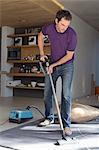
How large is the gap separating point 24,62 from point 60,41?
4259 millimetres

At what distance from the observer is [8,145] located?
231 centimetres

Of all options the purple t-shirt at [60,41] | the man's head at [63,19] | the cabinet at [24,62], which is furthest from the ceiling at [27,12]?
the man's head at [63,19]

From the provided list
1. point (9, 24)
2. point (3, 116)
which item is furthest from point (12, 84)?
point (3, 116)

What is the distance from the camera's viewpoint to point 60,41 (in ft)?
9.16

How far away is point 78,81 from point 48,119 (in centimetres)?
398

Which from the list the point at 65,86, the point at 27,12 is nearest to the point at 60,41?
the point at 65,86

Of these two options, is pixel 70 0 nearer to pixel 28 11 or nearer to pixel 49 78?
pixel 28 11

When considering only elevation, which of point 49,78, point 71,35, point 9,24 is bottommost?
point 49,78

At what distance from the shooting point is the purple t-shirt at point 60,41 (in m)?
2.71

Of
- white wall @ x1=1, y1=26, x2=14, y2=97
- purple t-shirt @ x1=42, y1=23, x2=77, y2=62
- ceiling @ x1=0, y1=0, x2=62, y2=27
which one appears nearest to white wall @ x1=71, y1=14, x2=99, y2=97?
ceiling @ x1=0, y1=0, x2=62, y2=27

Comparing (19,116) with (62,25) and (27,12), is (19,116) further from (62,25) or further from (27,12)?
(27,12)

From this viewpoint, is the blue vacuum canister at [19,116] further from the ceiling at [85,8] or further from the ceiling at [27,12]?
the ceiling at [85,8]

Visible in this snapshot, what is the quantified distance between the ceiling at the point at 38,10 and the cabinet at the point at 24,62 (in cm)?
45

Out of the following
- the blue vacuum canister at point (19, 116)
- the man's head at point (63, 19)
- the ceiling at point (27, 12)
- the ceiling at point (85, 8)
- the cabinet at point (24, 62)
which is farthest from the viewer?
the cabinet at point (24, 62)
